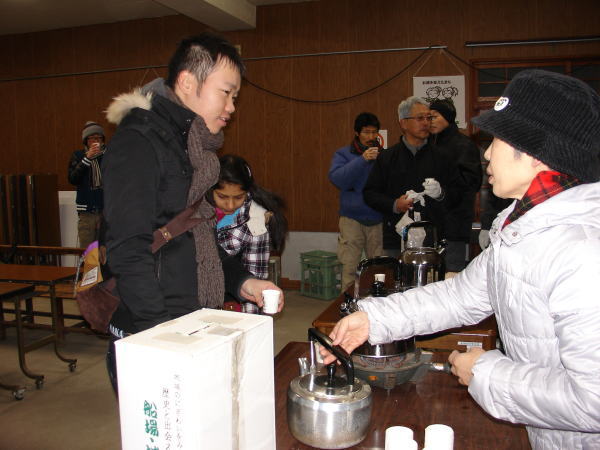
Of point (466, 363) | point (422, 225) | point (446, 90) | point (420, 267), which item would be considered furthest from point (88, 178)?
point (466, 363)

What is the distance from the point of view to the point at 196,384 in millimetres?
764

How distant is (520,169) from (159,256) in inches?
34.1

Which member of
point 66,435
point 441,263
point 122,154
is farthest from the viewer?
→ point 66,435

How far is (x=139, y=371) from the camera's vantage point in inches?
32.1

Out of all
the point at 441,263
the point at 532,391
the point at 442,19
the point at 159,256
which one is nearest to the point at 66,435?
the point at 159,256

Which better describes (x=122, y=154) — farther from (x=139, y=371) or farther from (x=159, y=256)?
(x=139, y=371)

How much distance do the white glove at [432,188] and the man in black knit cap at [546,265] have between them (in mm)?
1959

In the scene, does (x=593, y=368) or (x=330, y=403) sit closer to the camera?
(x=593, y=368)

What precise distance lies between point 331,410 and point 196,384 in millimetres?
338

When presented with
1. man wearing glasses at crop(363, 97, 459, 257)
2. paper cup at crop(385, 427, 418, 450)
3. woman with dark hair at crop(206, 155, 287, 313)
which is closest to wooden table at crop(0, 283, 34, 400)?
woman with dark hair at crop(206, 155, 287, 313)

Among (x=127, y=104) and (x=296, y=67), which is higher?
(x=296, y=67)

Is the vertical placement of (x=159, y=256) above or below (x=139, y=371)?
above

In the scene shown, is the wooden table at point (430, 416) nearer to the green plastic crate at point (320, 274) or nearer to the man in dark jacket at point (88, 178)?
the green plastic crate at point (320, 274)

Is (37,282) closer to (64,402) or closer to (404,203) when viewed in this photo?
(64,402)
